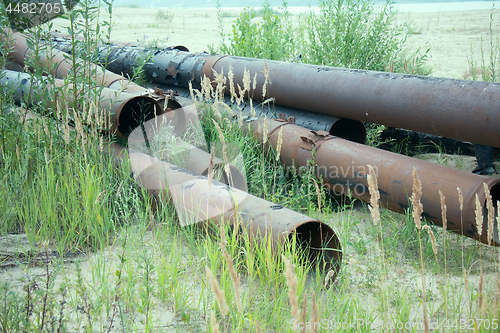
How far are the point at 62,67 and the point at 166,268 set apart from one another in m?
Answer: 3.64

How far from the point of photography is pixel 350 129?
4.18 meters

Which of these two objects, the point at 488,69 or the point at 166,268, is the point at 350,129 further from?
the point at 488,69

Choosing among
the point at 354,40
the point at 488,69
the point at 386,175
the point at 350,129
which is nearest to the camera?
the point at 386,175

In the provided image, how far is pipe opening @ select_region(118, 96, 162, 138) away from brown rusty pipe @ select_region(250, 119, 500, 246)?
1.02m

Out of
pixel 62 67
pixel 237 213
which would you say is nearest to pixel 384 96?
pixel 237 213

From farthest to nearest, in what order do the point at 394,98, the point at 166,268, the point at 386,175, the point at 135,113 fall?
the point at 135,113 < the point at 394,98 < the point at 386,175 < the point at 166,268

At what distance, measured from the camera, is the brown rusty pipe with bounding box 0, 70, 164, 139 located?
309 cm

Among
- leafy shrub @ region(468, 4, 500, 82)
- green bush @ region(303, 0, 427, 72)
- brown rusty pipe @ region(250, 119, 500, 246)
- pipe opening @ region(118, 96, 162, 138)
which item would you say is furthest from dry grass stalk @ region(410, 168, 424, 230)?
green bush @ region(303, 0, 427, 72)

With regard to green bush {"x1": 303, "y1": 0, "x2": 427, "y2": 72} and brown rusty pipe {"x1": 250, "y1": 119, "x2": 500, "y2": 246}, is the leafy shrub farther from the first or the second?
brown rusty pipe {"x1": 250, "y1": 119, "x2": 500, "y2": 246}

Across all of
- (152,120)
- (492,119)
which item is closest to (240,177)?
(152,120)

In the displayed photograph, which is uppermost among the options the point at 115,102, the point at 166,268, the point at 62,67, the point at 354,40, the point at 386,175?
the point at 354,40

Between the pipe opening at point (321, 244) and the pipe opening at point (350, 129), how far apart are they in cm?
182

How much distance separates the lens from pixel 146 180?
9.24ft

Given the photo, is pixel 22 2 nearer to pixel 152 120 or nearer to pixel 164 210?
pixel 152 120
